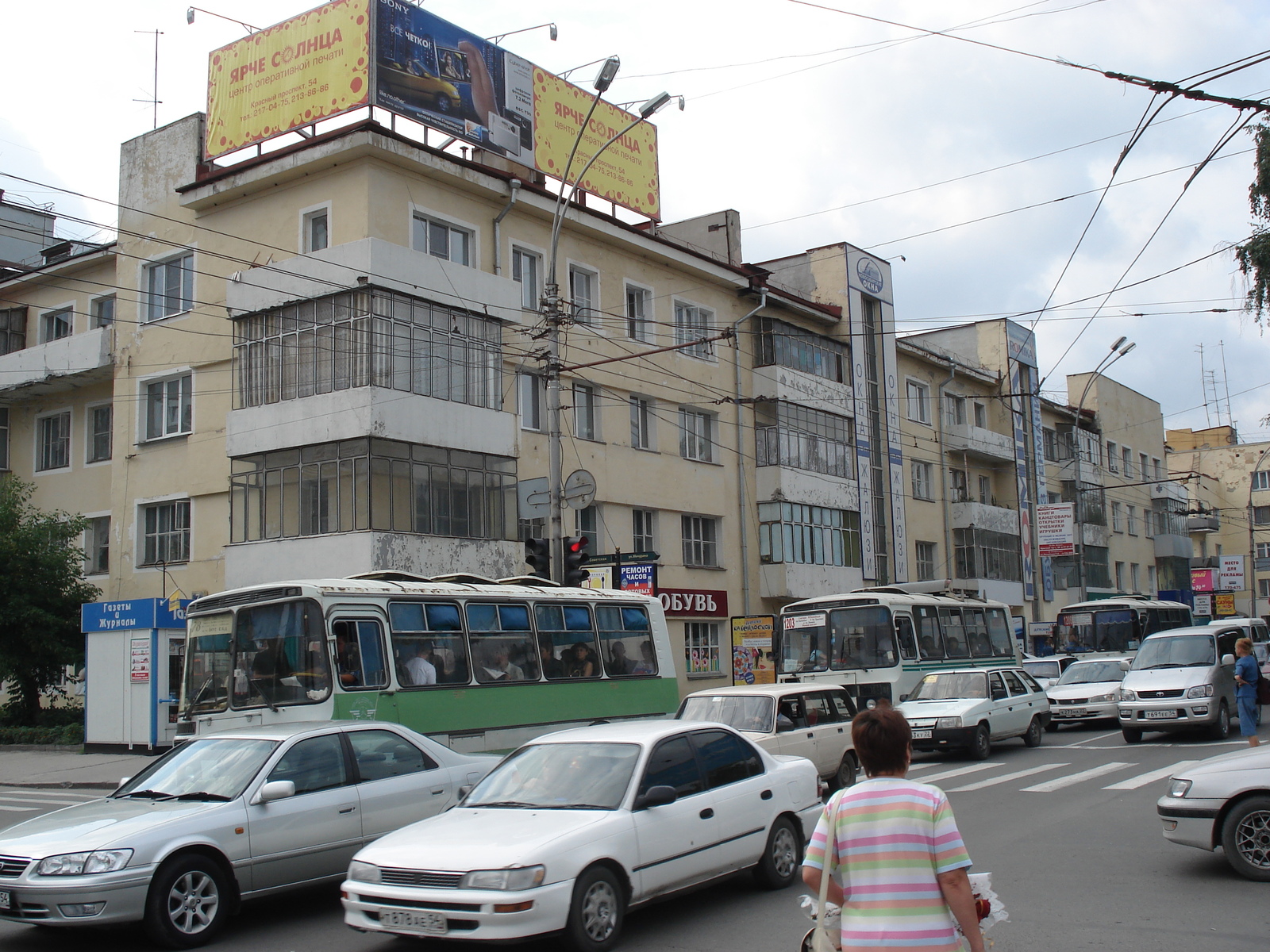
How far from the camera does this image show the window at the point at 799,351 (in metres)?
37.8

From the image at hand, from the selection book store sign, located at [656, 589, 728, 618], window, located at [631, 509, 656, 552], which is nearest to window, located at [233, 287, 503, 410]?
window, located at [631, 509, 656, 552]

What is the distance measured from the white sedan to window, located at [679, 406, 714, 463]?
25.7m

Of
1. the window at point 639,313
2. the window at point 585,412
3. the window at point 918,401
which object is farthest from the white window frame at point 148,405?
the window at point 918,401

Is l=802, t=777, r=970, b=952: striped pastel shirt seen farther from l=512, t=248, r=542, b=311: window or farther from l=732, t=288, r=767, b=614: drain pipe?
l=732, t=288, r=767, b=614: drain pipe

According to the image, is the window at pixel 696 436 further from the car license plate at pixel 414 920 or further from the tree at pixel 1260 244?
the car license plate at pixel 414 920

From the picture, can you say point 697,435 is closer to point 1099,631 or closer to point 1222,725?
point 1099,631

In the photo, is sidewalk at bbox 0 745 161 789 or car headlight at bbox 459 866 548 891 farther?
sidewalk at bbox 0 745 161 789

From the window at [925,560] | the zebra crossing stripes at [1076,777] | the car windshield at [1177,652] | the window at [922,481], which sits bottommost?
the zebra crossing stripes at [1076,777]

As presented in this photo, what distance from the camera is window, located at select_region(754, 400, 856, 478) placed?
37250mm

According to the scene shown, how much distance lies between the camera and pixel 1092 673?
26.2 meters

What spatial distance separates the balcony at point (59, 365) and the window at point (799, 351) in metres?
19.4

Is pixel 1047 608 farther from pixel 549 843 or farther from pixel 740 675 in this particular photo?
pixel 549 843

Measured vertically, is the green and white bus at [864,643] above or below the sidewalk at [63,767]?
above

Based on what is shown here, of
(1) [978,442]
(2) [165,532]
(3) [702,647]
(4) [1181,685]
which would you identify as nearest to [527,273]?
(2) [165,532]
